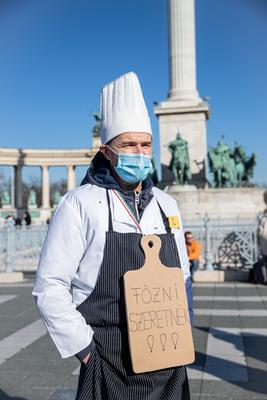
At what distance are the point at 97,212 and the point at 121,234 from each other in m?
0.15

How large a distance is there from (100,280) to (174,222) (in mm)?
521

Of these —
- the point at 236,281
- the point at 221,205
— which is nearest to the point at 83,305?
the point at 236,281

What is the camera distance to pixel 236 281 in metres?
12.4

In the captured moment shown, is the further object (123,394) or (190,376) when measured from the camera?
(190,376)

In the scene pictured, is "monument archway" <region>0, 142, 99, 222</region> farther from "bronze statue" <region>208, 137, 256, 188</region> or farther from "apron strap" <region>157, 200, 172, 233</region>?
"apron strap" <region>157, 200, 172, 233</region>

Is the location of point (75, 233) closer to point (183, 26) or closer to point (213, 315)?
point (213, 315)

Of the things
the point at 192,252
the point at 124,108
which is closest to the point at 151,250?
the point at 124,108

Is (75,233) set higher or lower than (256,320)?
higher

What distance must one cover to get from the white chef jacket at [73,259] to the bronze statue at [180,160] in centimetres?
2325

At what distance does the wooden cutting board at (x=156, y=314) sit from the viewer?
7.21ft

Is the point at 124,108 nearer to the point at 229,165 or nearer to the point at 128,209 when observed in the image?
the point at 128,209

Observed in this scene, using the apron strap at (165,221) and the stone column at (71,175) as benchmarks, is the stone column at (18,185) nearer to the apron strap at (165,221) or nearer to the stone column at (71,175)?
the stone column at (71,175)

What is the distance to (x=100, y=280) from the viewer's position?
2.27 metres

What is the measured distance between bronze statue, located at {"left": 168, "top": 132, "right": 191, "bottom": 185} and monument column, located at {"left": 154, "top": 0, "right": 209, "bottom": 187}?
1126mm
